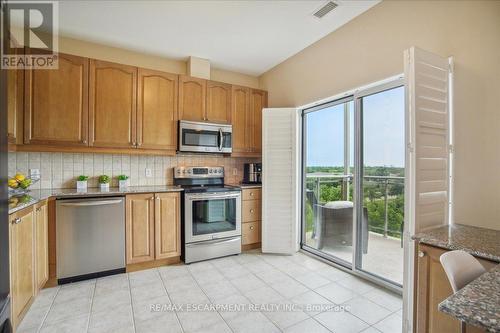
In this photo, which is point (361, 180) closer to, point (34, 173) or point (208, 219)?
point (208, 219)

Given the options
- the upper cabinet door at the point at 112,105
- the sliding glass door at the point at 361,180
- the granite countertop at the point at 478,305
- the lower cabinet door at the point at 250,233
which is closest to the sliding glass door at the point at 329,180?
Result: the sliding glass door at the point at 361,180

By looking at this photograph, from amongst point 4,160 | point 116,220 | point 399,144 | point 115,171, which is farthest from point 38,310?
point 399,144

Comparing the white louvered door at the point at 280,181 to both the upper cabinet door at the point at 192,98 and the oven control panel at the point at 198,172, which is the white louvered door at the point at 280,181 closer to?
the oven control panel at the point at 198,172

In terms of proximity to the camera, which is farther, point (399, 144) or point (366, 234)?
point (366, 234)

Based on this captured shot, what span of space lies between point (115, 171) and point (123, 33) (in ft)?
5.46

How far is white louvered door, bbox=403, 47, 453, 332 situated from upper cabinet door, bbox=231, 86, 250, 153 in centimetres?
238

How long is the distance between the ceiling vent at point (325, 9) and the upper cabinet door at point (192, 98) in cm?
166

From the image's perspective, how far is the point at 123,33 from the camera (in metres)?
2.84

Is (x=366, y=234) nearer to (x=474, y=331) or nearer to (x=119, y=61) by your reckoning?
(x=474, y=331)

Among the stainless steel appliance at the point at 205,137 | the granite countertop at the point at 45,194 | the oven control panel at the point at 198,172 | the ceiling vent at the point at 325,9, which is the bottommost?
the granite countertop at the point at 45,194

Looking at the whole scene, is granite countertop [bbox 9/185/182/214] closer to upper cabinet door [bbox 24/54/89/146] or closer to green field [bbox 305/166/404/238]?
upper cabinet door [bbox 24/54/89/146]

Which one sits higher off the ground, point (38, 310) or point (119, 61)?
point (119, 61)

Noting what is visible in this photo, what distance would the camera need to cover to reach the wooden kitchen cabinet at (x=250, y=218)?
11.3 ft

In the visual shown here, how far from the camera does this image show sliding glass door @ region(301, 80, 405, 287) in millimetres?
2488
